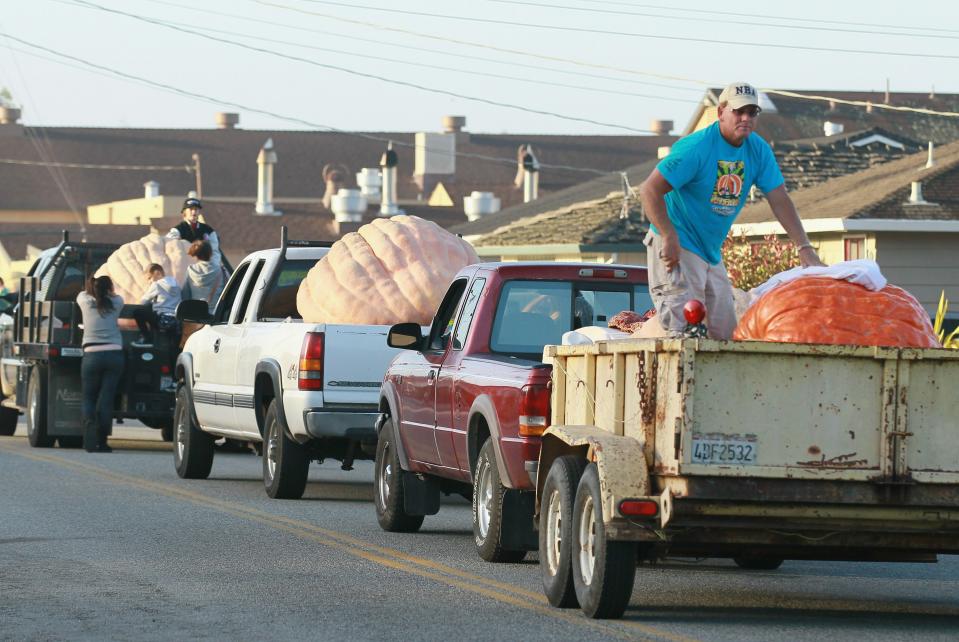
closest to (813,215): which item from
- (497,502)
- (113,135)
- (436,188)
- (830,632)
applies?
(497,502)

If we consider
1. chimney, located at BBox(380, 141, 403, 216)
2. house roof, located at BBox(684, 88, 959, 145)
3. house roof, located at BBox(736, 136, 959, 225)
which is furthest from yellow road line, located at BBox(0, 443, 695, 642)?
chimney, located at BBox(380, 141, 403, 216)

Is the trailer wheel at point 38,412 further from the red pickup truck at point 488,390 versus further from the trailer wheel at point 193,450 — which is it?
the red pickup truck at point 488,390

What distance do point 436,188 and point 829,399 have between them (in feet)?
235

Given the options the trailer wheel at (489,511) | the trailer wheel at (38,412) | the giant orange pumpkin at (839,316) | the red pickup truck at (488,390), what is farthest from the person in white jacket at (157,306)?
the giant orange pumpkin at (839,316)

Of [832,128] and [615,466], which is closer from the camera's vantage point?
[615,466]

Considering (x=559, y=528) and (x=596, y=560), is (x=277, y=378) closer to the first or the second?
(x=559, y=528)

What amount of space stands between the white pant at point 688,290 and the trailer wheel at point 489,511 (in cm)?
154

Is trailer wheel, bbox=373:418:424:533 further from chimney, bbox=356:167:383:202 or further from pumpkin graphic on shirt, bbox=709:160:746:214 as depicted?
chimney, bbox=356:167:383:202

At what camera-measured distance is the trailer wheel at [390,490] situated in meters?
14.3

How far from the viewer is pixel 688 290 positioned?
1107cm

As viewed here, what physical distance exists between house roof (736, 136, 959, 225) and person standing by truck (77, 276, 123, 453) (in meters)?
11.6

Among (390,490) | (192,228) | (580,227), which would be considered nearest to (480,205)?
(580,227)

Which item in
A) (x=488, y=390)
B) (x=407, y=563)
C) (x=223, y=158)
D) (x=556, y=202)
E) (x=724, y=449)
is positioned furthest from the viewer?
(x=223, y=158)

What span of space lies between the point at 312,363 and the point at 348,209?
173 feet
